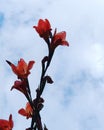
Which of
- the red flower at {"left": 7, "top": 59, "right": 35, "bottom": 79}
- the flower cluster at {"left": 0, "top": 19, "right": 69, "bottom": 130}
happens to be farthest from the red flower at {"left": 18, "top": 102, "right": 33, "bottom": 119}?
the red flower at {"left": 7, "top": 59, "right": 35, "bottom": 79}

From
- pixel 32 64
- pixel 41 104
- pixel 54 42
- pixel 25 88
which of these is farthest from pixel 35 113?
pixel 54 42

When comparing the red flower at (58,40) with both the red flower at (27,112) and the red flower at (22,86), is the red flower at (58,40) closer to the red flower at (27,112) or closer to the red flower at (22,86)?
the red flower at (22,86)

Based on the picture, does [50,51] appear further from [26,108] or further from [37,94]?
[26,108]

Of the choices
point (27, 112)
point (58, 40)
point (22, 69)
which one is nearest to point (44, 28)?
point (58, 40)

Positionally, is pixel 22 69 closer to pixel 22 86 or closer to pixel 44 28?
pixel 22 86

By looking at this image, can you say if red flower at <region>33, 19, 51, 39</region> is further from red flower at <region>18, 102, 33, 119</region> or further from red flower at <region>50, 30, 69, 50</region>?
red flower at <region>18, 102, 33, 119</region>

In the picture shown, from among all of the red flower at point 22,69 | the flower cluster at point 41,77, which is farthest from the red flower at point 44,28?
the red flower at point 22,69

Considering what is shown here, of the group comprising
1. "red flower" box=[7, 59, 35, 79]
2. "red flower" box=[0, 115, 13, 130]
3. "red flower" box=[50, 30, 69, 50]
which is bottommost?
"red flower" box=[0, 115, 13, 130]
